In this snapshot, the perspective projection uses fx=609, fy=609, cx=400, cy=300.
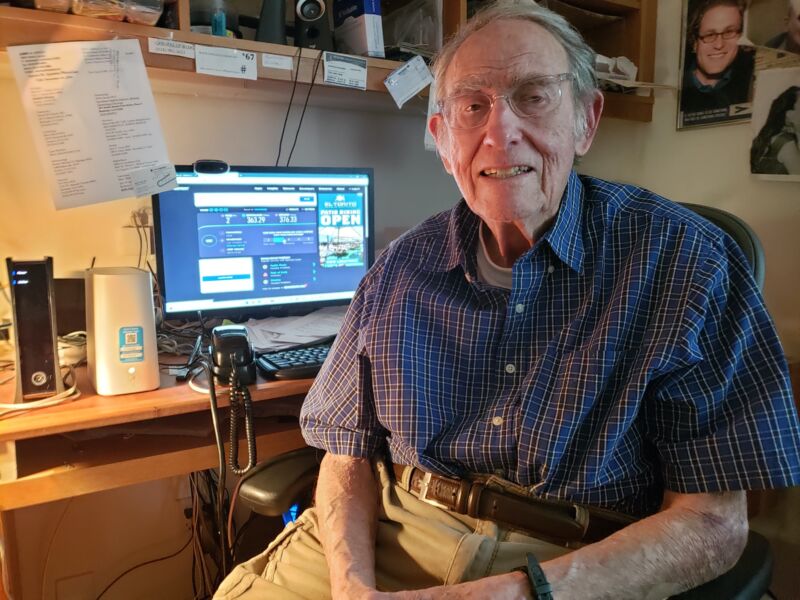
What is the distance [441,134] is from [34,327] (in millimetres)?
773

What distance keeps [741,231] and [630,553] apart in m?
0.52

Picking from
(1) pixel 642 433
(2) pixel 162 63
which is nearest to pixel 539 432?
(1) pixel 642 433

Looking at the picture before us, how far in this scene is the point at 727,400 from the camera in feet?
2.65

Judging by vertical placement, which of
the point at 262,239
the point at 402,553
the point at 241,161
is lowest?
the point at 402,553

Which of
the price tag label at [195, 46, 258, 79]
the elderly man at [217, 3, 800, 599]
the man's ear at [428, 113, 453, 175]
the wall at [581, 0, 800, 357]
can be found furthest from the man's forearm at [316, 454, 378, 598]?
the wall at [581, 0, 800, 357]

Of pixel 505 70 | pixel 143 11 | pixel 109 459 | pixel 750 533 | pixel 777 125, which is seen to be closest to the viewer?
pixel 750 533

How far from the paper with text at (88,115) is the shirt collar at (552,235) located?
0.68 metres

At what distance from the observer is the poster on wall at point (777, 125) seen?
144 cm

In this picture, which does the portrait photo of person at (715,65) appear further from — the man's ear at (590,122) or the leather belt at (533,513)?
the leather belt at (533,513)

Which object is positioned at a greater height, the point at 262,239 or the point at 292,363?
the point at 262,239

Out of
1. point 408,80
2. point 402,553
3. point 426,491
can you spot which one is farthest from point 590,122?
point 402,553

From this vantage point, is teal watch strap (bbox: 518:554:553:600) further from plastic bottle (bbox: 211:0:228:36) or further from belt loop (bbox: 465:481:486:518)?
plastic bottle (bbox: 211:0:228:36)

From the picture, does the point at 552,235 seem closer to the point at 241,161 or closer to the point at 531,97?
the point at 531,97

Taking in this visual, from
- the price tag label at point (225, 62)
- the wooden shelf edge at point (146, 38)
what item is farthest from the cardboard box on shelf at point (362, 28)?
the price tag label at point (225, 62)
